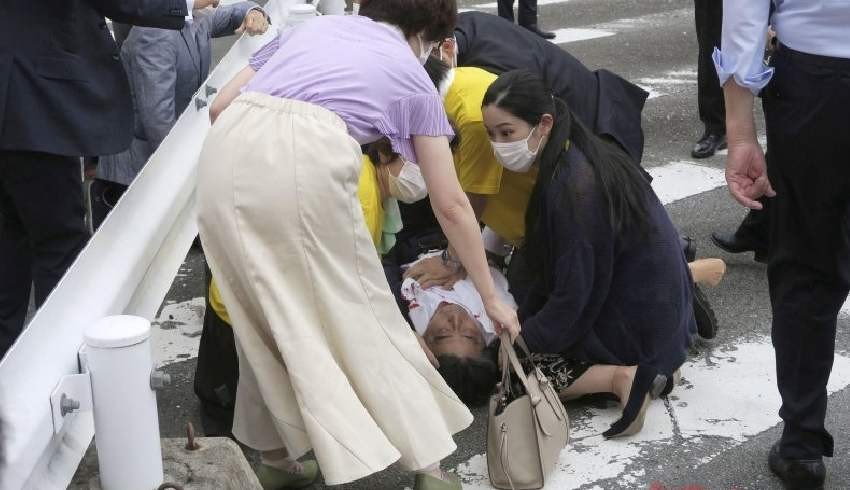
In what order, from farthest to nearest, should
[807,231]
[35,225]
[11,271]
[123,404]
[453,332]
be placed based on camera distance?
[453,332] < [11,271] < [35,225] < [807,231] < [123,404]

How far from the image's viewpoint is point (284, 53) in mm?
3354

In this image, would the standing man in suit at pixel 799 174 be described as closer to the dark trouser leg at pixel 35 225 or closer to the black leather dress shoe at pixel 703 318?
the black leather dress shoe at pixel 703 318

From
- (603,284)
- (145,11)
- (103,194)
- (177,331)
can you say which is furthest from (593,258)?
(103,194)

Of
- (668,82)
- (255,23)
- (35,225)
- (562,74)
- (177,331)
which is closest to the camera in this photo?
(35,225)

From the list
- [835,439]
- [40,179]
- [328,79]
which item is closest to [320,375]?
[328,79]

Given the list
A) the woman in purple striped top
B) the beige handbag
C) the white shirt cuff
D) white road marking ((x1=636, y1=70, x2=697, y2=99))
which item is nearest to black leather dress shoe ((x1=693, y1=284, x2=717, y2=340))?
the beige handbag

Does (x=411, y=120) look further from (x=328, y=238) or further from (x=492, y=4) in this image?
(x=492, y=4)

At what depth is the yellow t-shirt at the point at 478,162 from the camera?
431 cm

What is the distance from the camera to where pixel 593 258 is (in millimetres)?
3889

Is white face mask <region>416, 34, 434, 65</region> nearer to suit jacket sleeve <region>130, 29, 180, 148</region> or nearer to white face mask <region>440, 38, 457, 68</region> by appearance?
white face mask <region>440, 38, 457, 68</region>

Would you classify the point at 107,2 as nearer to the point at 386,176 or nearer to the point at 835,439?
the point at 386,176

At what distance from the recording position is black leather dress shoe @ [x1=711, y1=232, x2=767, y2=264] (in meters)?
5.24

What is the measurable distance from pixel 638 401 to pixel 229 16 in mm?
2723

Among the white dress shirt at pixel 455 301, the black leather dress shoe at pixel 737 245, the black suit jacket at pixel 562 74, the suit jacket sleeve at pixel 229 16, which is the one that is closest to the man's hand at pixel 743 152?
the white dress shirt at pixel 455 301
